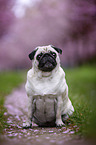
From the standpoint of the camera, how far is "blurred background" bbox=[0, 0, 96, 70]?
18552 millimetres

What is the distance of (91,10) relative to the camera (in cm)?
1031

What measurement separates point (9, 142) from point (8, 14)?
14.2 meters

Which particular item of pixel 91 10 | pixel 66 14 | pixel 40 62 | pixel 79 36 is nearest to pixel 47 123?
pixel 40 62

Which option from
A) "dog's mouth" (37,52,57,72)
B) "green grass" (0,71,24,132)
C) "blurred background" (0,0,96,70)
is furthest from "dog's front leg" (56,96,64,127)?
"blurred background" (0,0,96,70)

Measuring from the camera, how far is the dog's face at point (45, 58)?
3.99 meters

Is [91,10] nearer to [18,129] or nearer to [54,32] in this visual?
[18,129]

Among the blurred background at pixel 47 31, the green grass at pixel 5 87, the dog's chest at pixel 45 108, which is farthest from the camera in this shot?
the blurred background at pixel 47 31

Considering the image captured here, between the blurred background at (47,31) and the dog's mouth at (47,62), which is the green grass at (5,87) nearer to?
the dog's mouth at (47,62)

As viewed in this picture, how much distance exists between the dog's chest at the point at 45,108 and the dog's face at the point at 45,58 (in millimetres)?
550

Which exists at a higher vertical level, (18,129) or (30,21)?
(30,21)

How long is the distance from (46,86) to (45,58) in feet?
1.67

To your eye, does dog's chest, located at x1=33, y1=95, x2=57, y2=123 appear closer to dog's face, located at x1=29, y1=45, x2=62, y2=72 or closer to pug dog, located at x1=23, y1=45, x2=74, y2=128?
pug dog, located at x1=23, y1=45, x2=74, y2=128

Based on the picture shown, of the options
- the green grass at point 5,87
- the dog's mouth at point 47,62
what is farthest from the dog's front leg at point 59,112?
the green grass at point 5,87

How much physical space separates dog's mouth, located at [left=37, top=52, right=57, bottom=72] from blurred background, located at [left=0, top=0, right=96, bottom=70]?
1214 centimetres
